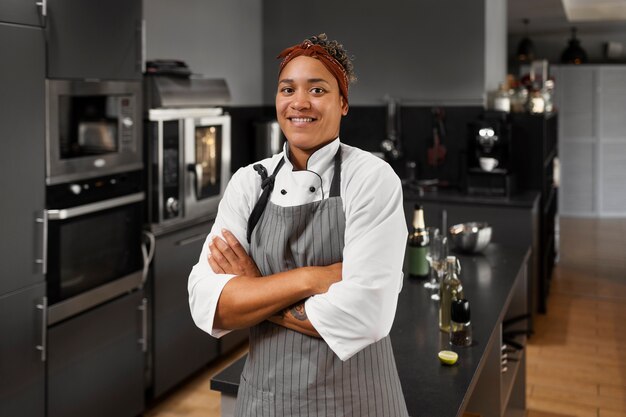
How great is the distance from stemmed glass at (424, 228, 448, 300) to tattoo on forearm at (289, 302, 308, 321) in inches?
55.5

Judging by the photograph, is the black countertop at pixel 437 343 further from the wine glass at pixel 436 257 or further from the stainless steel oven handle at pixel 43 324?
the stainless steel oven handle at pixel 43 324

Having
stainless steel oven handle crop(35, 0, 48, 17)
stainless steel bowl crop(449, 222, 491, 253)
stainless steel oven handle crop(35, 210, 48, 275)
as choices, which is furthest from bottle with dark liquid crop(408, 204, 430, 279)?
stainless steel oven handle crop(35, 0, 48, 17)

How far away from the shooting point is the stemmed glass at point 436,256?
2734 mm

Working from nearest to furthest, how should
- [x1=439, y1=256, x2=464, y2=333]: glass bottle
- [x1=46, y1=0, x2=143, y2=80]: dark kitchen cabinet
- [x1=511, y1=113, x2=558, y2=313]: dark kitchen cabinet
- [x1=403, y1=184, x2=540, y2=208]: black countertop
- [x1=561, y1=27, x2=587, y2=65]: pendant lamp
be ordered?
[x1=439, y1=256, x2=464, y2=333]: glass bottle < [x1=46, y1=0, x2=143, y2=80]: dark kitchen cabinet < [x1=403, y1=184, x2=540, y2=208]: black countertop < [x1=511, y1=113, x2=558, y2=313]: dark kitchen cabinet < [x1=561, y1=27, x2=587, y2=65]: pendant lamp

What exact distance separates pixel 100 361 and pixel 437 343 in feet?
5.57

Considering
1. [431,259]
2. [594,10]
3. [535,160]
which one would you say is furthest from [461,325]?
[594,10]

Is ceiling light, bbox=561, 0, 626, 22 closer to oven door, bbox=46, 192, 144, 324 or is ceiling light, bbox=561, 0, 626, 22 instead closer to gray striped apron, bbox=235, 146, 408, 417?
oven door, bbox=46, 192, 144, 324

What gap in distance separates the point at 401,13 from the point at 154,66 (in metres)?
2.44

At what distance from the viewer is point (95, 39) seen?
3010 mm

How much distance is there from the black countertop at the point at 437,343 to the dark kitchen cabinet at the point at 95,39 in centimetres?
152

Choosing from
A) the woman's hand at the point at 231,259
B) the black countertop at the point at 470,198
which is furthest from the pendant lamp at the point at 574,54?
the woman's hand at the point at 231,259

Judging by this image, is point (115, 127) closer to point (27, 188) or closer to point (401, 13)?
point (27, 188)

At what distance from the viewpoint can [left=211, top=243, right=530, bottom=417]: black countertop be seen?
1.73 m

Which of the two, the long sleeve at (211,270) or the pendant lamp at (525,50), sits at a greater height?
the pendant lamp at (525,50)
